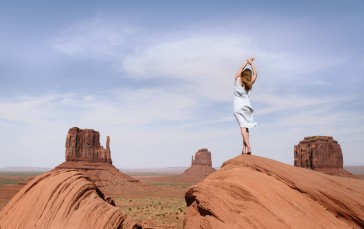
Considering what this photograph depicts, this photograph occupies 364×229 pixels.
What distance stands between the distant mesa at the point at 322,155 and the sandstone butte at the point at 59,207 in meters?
96.0

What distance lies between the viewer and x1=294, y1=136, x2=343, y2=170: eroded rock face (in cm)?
9612

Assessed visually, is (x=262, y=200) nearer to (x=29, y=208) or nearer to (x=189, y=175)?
(x=29, y=208)

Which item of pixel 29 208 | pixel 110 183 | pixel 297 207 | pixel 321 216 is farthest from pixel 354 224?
pixel 110 183

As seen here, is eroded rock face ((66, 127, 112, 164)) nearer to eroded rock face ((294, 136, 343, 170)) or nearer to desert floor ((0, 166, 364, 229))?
desert floor ((0, 166, 364, 229))

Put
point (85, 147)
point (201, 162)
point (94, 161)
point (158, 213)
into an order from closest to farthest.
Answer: point (158, 213)
point (85, 147)
point (94, 161)
point (201, 162)

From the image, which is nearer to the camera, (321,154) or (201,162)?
(321,154)

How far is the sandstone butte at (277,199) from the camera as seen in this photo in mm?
7414

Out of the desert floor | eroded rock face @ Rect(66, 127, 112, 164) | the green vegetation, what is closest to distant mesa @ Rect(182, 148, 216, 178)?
eroded rock face @ Rect(66, 127, 112, 164)

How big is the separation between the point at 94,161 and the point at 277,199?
94.8 metres

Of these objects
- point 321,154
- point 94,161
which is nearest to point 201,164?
point 321,154

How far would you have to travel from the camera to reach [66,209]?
8.54m

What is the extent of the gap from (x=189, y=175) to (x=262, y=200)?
17506 centimetres

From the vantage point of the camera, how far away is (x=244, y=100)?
10.1 meters

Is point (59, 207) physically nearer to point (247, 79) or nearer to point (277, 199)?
point (277, 199)
